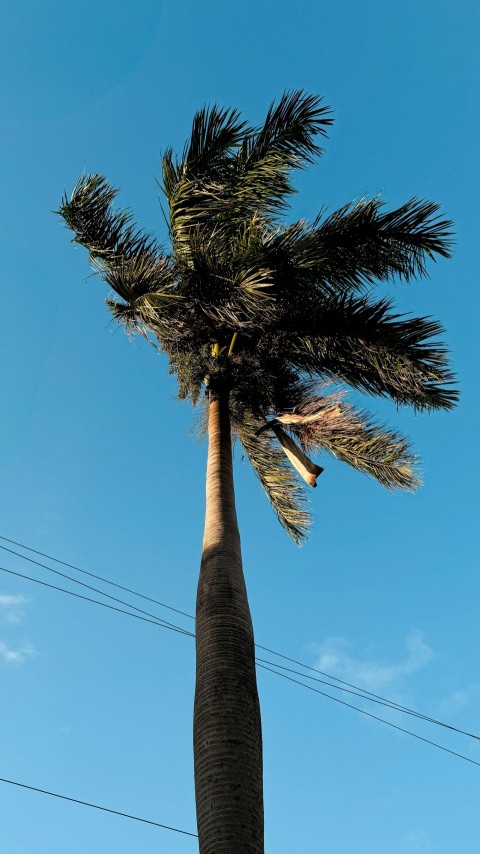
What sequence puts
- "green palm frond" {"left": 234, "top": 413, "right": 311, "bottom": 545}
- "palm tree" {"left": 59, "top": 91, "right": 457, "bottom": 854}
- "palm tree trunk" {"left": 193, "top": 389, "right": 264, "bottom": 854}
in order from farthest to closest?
"green palm frond" {"left": 234, "top": 413, "right": 311, "bottom": 545} < "palm tree" {"left": 59, "top": 91, "right": 457, "bottom": 854} < "palm tree trunk" {"left": 193, "top": 389, "right": 264, "bottom": 854}

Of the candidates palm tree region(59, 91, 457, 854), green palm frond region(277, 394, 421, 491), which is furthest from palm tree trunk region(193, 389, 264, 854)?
green palm frond region(277, 394, 421, 491)

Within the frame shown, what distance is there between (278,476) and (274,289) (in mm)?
3393

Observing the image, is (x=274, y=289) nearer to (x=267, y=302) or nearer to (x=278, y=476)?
(x=267, y=302)

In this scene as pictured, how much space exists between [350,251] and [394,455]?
105 inches

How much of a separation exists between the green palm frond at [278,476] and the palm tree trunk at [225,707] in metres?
3.24

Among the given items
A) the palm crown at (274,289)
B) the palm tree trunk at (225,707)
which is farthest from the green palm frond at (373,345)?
the palm tree trunk at (225,707)

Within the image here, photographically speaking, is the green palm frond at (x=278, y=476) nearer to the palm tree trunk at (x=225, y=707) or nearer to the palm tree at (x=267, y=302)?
the palm tree at (x=267, y=302)

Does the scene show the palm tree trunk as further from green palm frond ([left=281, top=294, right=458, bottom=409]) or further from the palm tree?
green palm frond ([left=281, top=294, right=458, bottom=409])

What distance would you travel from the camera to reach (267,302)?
8430 mm

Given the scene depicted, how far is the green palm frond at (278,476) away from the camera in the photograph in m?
11.2

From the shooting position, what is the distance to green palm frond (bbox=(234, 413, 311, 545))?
11.2 m

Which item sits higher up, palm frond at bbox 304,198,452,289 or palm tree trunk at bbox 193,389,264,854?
palm frond at bbox 304,198,452,289

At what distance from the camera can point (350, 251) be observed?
30.8 ft

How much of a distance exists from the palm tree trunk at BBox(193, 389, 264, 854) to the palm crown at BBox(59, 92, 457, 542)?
230 centimetres
